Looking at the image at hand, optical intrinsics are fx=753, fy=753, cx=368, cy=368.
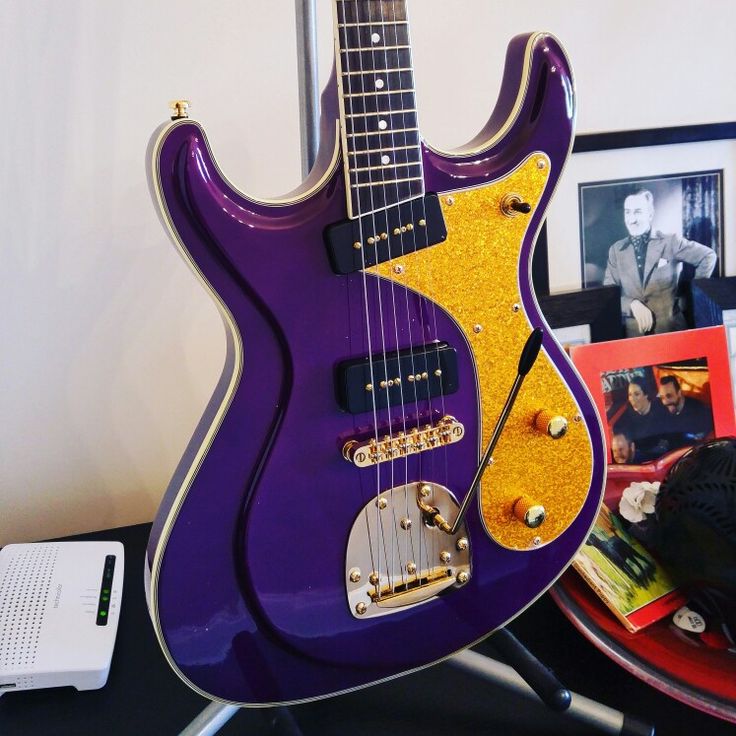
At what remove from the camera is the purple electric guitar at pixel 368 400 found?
0.51 m

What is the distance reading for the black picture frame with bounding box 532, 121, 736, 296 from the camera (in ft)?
2.89

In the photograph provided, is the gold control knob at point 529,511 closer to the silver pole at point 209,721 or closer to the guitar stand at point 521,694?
the guitar stand at point 521,694

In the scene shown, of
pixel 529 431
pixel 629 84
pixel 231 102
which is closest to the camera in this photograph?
pixel 529 431

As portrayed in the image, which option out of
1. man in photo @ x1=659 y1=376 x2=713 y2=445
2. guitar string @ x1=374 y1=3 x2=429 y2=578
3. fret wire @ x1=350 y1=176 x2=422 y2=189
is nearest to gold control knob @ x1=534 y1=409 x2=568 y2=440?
guitar string @ x1=374 y1=3 x2=429 y2=578

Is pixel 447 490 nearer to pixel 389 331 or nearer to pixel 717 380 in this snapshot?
pixel 389 331

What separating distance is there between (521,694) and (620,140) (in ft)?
2.04

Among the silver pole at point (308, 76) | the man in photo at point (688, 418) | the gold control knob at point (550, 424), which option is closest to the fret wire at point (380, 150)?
the silver pole at point (308, 76)

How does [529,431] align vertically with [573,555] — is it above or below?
above

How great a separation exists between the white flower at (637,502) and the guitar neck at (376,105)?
1.35ft

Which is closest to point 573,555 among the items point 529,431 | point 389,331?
point 529,431

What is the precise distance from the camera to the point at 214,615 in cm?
53

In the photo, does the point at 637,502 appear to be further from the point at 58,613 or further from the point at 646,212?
the point at 58,613

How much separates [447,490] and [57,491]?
0.47 m

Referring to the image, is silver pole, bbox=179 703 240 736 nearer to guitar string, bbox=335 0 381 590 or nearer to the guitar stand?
the guitar stand
